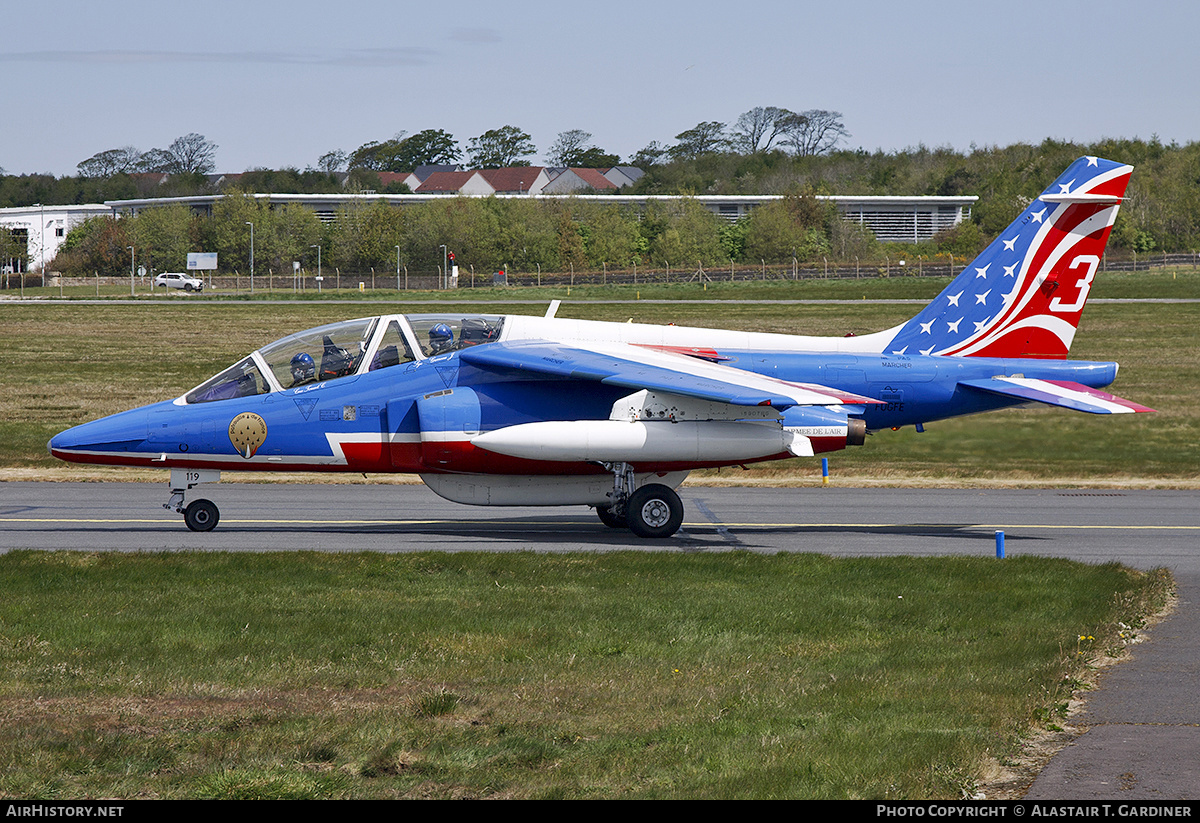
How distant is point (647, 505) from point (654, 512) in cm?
14

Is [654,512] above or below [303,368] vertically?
below

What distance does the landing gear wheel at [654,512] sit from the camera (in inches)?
681

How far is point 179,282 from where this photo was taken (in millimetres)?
101875

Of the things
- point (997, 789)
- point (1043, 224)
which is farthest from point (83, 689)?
point (1043, 224)

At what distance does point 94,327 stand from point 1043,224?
158 ft

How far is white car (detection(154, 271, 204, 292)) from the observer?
99000 millimetres

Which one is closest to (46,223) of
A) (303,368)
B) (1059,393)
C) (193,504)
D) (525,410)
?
(193,504)

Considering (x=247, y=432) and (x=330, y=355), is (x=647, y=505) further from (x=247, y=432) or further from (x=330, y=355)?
(x=247, y=432)

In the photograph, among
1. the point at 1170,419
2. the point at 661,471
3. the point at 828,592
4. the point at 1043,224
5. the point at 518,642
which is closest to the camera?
the point at 518,642

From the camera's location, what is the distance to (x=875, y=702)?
8977 millimetres

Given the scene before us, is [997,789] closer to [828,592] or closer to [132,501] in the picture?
[828,592]

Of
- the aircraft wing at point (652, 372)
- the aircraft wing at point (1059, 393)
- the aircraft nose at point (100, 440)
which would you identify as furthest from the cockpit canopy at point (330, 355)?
the aircraft wing at point (1059, 393)

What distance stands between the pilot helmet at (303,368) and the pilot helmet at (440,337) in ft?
5.48

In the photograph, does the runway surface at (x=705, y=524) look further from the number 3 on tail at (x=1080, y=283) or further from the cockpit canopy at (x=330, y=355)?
the number 3 on tail at (x=1080, y=283)
